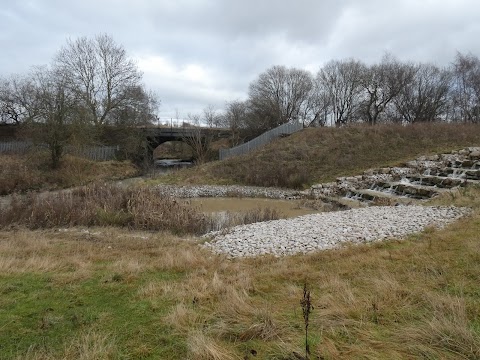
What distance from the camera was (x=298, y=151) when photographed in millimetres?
29812

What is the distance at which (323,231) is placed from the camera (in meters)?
9.00

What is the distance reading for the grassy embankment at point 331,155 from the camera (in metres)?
25.5

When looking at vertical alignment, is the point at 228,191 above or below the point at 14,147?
below

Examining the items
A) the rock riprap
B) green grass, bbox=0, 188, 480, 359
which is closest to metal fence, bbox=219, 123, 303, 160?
the rock riprap

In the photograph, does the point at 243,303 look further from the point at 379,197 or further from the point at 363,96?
the point at 363,96

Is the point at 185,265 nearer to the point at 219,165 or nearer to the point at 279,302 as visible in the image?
the point at 279,302

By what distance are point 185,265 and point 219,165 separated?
23586 mm

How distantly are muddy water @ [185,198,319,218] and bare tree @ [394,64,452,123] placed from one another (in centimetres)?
3460

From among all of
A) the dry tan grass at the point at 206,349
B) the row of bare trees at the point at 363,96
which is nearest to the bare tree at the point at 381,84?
the row of bare trees at the point at 363,96

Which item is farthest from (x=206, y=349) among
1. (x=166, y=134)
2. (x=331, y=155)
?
(x=166, y=134)

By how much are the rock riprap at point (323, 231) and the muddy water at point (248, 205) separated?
5091mm

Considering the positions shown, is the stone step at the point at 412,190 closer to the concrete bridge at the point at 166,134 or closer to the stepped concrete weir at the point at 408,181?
the stepped concrete weir at the point at 408,181

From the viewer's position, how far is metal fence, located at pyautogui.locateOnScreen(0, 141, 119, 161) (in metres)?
29.0

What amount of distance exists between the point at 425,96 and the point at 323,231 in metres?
44.5
